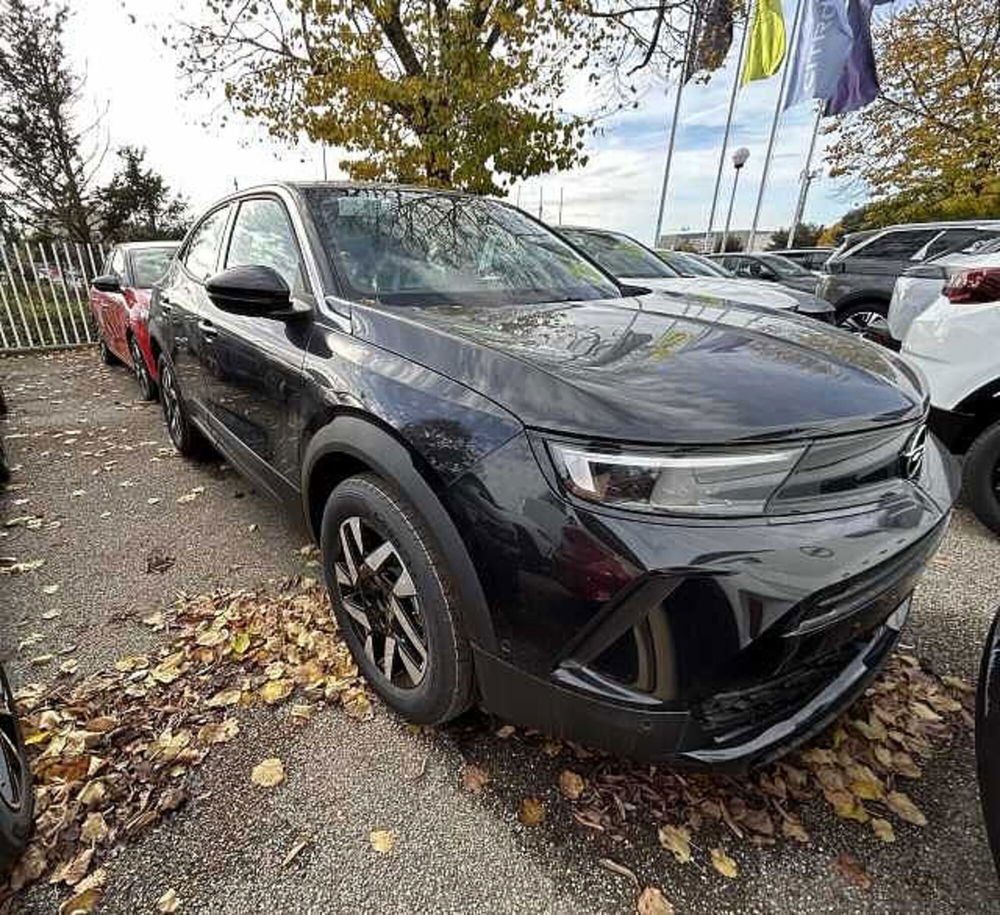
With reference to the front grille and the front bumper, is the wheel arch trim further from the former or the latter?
the front grille

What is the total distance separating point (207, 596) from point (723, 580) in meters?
2.30

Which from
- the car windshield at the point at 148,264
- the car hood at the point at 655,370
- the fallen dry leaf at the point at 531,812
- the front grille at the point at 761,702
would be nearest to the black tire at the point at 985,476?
the car hood at the point at 655,370

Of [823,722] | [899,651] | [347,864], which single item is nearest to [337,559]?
[347,864]

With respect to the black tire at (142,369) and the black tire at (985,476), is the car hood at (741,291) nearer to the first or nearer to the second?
the black tire at (985,476)

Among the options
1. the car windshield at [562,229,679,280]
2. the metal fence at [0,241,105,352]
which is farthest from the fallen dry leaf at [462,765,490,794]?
the metal fence at [0,241,105,352]

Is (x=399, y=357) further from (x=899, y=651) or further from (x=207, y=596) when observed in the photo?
(x=899, y=651)

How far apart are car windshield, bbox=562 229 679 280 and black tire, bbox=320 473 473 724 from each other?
4.34 m

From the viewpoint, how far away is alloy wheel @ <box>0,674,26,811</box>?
132cm

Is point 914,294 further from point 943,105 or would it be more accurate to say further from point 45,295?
point 943,105

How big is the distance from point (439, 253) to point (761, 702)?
6.29 feet

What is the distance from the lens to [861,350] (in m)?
1.85

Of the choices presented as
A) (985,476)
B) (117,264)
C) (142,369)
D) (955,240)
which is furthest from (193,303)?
(955,240)

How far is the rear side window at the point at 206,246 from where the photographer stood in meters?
3.09

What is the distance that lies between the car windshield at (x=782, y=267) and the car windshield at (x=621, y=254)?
7.37 metres
